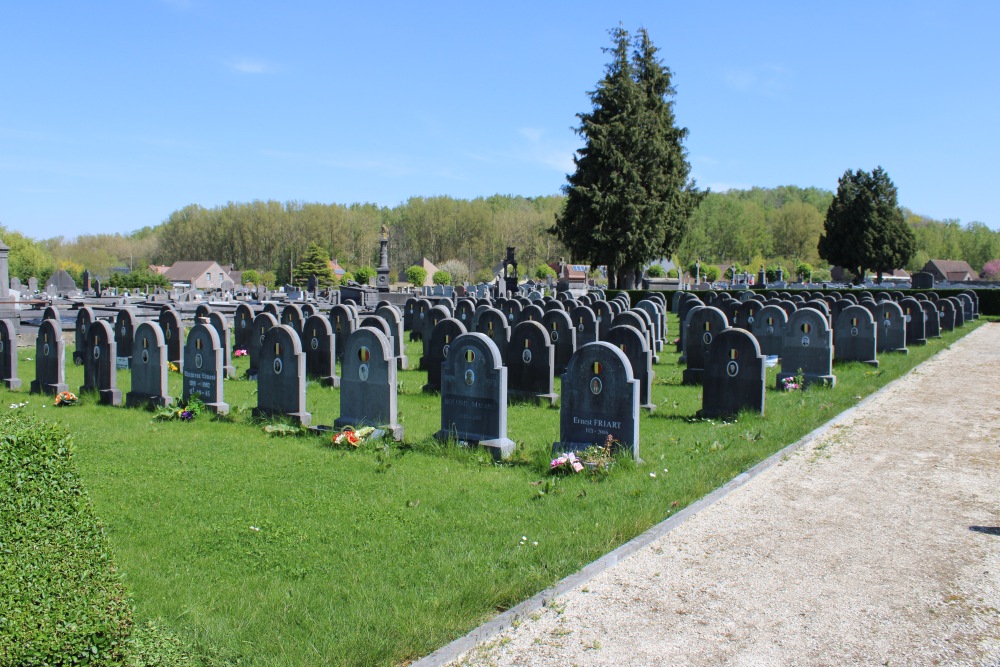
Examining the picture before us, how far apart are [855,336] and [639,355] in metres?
7.64

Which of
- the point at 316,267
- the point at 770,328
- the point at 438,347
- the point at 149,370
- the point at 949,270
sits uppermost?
the point at 949,270

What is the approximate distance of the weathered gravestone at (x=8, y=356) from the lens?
1307cm

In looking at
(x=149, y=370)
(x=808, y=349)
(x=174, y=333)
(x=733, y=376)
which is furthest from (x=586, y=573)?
(x=174, y=333)

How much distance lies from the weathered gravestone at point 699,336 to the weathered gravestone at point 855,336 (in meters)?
4.01

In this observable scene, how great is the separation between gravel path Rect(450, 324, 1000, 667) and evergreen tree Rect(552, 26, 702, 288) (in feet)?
120

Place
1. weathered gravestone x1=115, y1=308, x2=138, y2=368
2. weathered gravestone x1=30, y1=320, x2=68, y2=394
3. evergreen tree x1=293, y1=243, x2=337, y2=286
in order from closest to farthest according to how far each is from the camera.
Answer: weathered gravestone x1=30, y1=320, x2=68, y2=394 < weathered gravestone x1=115, y1=308, x2=138, y2=368 < evergreen tree x1=293, y1=243, x2=337, y2=286

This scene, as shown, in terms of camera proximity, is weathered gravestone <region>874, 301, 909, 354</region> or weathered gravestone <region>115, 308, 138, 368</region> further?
weathered gravestone <region>874, 301, 909, 354</region>

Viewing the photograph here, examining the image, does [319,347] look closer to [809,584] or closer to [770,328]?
[770,328]

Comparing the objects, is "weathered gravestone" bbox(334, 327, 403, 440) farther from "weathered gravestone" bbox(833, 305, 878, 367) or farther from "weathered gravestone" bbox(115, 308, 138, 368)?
"weathered gravestone" bbox(833, 305, 878, 367)

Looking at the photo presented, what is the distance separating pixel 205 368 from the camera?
35.8 feet

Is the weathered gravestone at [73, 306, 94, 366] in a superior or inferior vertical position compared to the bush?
inferior

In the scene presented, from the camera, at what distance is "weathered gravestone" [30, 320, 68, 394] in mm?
12352

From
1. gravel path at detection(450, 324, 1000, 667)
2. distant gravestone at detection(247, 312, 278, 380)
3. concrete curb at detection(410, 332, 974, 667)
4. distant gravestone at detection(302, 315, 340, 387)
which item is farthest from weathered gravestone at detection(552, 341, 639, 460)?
distant gravestone at detection(247, 312, 278, 380)

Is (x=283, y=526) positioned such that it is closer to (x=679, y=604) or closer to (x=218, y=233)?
(x=679, y=604)
